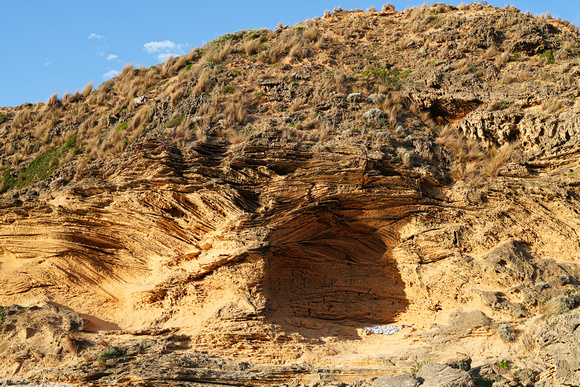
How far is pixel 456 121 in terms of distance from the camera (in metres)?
13.8

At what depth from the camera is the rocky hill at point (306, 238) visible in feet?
29.9

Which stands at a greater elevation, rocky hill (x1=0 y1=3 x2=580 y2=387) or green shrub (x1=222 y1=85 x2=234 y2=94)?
green shrub (x1=222 y1=85 x2=234 y2=94)

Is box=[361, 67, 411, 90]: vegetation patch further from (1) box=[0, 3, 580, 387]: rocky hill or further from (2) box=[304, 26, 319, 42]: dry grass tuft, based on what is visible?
(2) box=[304, 26, 319, 42]: dry grass tuft

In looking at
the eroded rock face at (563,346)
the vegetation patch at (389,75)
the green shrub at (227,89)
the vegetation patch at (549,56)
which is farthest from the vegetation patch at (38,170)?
the vegetation patch at (549,56)

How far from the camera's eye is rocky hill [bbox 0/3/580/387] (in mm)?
9125

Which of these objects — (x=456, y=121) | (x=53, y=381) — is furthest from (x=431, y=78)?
(x=53, y=381)

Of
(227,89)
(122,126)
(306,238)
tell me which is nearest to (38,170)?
(122,126)

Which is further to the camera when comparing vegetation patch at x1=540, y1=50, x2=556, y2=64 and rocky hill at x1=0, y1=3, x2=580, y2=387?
vegetation patch at x1=540, y1=50, x2=556, y2=64

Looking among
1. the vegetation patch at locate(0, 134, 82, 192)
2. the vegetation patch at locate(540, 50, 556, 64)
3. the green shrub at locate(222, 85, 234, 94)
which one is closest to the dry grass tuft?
the green shrub at locate(222, 85, 234, 94)

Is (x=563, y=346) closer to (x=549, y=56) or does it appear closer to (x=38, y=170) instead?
(x=549, y=56)

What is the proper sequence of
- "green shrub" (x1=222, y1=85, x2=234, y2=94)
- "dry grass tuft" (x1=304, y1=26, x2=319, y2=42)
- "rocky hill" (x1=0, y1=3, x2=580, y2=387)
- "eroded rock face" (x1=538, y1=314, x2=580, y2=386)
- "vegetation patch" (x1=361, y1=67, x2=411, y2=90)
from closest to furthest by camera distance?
"eroded rock face" (x1=538, y1=314, x2=580, y2=386) → "rocky hill" (x1=0, y1=3, x2=580, y2=387) → "green shrub" (x1=222, y1=85, x2=234, y2=94) → "vegetation patch" (x1=361, y1=67, x2=411, y2=90) → "dry grass tuft" (x1=304, y1=26, x2=319, y2=42)

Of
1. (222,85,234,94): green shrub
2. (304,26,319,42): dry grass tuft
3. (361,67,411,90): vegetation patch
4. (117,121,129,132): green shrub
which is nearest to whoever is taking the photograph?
(117,121,129,132): green shrub

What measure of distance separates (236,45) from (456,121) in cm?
825

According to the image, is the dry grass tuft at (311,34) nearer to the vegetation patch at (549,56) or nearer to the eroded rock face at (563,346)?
the vegetation patch at (549,56)
